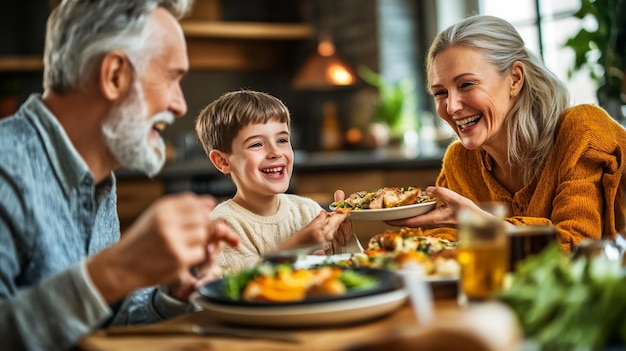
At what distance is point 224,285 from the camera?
A: 1373 mm

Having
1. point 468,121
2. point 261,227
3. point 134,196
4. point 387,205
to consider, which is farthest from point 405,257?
point 134,196

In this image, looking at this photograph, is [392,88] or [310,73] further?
[392,88]

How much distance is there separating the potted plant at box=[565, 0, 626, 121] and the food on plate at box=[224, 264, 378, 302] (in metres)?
2.68

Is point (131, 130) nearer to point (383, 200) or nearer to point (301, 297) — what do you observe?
point (301, 297)

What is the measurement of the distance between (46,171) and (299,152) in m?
5.37

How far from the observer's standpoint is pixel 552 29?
17.1 feet

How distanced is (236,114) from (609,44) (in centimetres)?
211

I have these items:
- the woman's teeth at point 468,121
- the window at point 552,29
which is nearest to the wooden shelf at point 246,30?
the window at point 552,29

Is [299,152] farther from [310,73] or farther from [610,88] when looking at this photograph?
[610,88]

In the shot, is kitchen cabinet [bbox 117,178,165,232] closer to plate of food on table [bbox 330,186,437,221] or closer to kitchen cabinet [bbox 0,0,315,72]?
kitchen cabinet [bbox 0,0,315,72]

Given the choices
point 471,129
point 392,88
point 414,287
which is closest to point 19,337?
point 414,287

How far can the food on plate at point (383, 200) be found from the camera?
6.74ft

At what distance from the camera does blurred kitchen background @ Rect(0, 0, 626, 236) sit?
16.7 feet

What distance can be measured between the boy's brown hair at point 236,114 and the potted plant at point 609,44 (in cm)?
194
